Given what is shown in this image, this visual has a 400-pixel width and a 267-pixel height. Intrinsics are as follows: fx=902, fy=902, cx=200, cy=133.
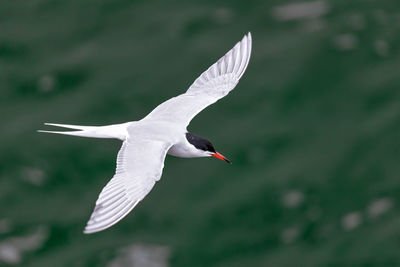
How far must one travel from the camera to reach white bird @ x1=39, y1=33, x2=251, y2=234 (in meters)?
8.35

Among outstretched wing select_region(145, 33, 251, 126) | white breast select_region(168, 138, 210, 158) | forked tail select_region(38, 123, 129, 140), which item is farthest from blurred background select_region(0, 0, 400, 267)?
white breast select_region(168, 138, 210, 158)

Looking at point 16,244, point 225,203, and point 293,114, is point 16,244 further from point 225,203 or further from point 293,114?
point 293,114

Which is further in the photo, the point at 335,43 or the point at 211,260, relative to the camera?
the point at 335,43

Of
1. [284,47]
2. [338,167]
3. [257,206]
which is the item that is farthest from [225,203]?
[284,47]

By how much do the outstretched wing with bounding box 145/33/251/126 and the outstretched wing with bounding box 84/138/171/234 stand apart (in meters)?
0.82

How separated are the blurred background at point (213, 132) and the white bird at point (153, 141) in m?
3.08

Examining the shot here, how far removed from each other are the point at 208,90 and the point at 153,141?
155 cm

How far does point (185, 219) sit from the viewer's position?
44.0 feet

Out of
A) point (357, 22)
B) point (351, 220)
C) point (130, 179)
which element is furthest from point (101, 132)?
point (357, 22)

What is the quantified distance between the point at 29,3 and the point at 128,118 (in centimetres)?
305

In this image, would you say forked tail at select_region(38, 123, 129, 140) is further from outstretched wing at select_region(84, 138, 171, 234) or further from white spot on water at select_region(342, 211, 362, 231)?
white spot on water at select_region(342, 211, 362, 231)

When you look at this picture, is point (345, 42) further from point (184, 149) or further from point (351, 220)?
point (184, 149)

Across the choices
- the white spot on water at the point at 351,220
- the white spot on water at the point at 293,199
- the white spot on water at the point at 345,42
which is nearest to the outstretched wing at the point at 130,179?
the white spot on water at the point at 293,199

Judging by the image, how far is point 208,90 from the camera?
10.5 metres
